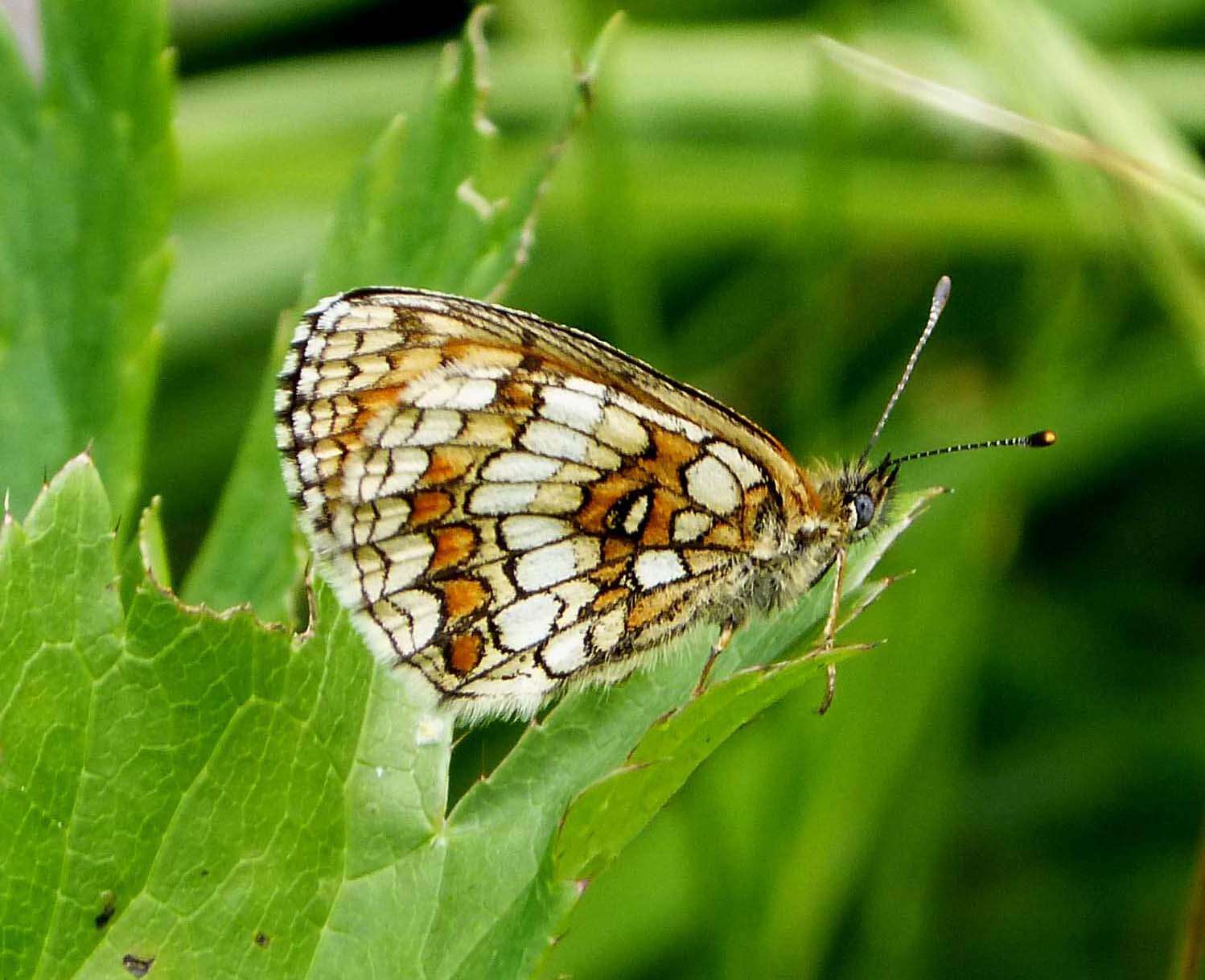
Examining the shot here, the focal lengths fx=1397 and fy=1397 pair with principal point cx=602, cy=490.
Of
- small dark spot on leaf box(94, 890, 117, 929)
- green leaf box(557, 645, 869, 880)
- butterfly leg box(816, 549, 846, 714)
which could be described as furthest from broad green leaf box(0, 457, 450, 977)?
butterfly leg box(816, 549, 846, 714)

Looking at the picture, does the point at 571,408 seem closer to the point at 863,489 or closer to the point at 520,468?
the point at 520,468

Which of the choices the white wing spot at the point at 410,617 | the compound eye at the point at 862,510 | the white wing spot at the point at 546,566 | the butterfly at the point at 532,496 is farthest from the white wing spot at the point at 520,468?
the compound eye at the point at 862,510

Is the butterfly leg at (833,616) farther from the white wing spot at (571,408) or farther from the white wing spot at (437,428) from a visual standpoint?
the white wing spot at (437,428)

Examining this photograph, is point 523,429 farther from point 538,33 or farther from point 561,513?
point 538,33

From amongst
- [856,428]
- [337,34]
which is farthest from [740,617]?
[337,34]

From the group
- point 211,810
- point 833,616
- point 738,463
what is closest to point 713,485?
Answer: point 738,463

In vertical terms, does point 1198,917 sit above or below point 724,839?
above
